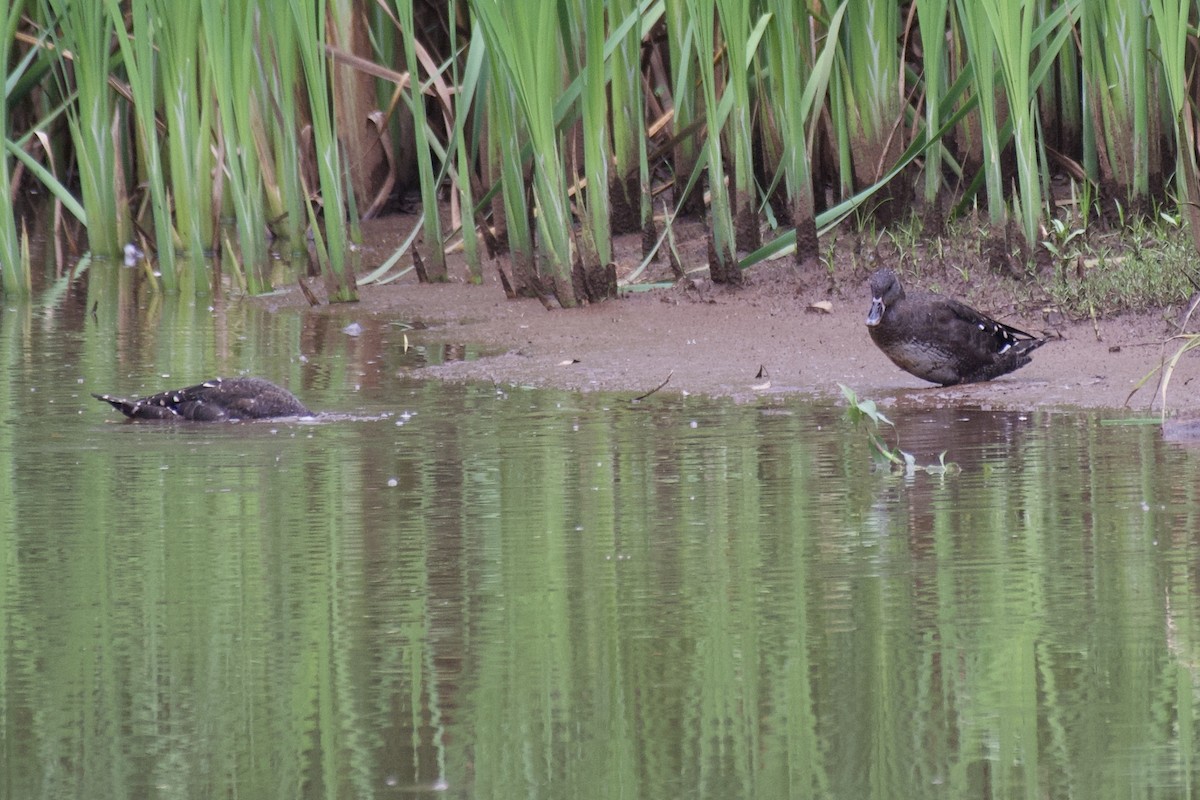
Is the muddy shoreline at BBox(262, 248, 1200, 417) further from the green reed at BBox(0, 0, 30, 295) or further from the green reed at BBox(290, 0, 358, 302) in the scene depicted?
the green reed at BBox(0, 0, 30, 295)

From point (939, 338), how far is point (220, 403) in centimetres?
242

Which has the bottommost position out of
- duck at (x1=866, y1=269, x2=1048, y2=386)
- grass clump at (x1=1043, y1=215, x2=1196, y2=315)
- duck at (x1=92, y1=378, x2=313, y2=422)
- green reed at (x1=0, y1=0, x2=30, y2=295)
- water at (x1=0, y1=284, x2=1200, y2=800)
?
water at (x1=0, y1=284, x2=1200, y2=800)

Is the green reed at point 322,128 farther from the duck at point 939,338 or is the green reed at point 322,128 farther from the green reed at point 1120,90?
the green reed at point 1120,90

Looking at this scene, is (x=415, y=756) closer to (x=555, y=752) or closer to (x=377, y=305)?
(x=555, y=752)

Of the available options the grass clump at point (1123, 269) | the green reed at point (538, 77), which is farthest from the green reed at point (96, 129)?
the grass clump at point (1123, 269)

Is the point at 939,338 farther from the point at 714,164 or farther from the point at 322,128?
the point at 322,128

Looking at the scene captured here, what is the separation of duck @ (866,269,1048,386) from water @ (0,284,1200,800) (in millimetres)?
610

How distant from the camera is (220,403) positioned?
658 cm

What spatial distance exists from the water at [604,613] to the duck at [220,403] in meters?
0.39

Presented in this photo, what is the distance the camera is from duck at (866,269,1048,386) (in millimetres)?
6699

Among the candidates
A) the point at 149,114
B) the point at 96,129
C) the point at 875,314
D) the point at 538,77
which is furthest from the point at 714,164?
the point at 96,129

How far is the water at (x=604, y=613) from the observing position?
276 centimetres

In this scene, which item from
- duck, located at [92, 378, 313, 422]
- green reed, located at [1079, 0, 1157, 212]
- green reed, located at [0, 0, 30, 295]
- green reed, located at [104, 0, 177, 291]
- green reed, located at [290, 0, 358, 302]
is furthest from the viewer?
green reed, located at [104, 0, 177, 291]

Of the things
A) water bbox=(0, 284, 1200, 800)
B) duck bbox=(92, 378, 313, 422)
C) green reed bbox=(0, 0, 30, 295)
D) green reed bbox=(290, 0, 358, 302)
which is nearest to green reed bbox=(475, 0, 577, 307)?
green reed bbox=(290, 0, 358, 302)
